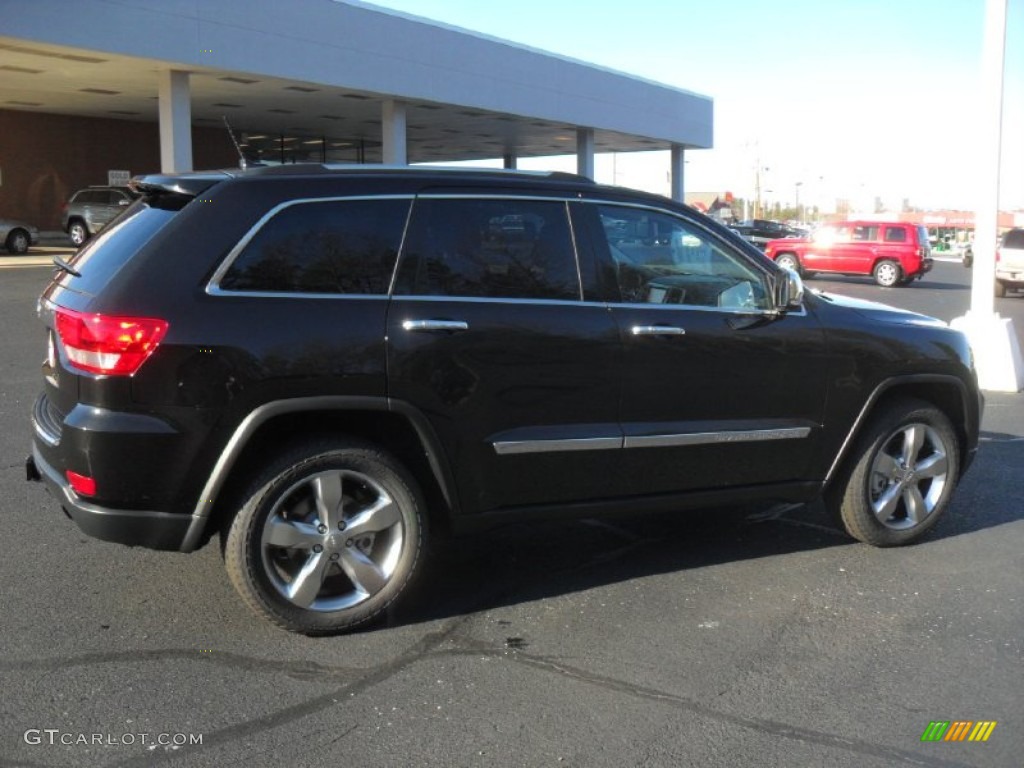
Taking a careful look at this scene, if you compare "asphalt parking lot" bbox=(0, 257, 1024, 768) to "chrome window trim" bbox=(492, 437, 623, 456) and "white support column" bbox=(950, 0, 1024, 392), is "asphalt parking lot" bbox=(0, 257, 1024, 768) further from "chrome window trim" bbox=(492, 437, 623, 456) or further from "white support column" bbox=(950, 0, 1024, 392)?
"white support column" bbox=(950, 0, 1024, 392)

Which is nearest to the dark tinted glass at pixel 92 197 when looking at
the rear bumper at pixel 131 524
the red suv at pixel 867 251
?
the red suv at pixel 867 251

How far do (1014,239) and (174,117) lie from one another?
21.2 m

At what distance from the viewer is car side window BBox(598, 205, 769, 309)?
453cm

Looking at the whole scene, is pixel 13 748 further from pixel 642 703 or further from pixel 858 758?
pixel 858 758

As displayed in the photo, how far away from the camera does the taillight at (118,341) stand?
11.9 feet

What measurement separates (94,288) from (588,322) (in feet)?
6.72

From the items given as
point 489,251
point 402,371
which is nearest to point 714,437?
point 489,251

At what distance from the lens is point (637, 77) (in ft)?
129

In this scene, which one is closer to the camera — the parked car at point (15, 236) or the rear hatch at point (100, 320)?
the rear hatch at point (100, 320)

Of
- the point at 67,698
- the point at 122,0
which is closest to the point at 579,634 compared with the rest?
the point at 67,698

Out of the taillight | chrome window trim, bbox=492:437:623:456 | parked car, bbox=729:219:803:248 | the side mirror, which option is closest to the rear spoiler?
the taillight

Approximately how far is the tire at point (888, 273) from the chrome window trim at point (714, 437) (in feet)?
80.8

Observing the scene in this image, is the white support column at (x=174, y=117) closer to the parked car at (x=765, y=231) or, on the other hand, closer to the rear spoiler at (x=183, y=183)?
the rear spoiler at (x=183, y=183)

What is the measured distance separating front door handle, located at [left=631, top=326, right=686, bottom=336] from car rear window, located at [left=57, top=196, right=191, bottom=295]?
→ 6.58ft
